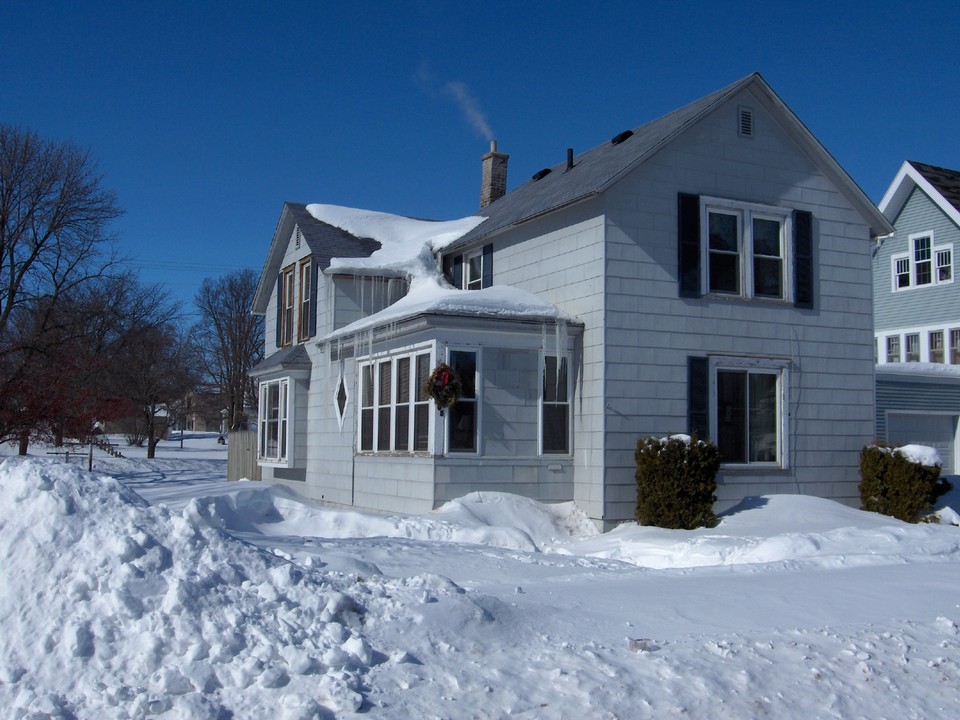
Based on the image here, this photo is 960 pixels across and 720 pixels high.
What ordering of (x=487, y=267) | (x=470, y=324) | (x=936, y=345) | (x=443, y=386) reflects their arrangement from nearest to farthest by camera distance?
(x=443, y=386), (x=470, y=324), (x=487, y=267), (x=936, y=345)

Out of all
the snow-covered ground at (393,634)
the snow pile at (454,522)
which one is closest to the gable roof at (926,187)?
the snow pile at (454,522)

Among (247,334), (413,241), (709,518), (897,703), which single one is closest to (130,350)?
(247,334)

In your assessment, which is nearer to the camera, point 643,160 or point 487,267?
point 643,160

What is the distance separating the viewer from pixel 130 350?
132 ft

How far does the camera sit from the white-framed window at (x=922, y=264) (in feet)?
82.2

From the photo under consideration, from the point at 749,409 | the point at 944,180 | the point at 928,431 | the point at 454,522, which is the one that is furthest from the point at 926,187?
the point at 454,522

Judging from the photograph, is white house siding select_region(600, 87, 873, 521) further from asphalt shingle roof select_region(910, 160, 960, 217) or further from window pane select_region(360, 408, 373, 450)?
asphalt shingle roof select_region(910, 160, 960, 217)

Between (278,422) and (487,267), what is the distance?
6620 millimetres

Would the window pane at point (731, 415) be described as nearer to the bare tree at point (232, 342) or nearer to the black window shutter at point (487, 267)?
the black window shutter at point (487, 267)

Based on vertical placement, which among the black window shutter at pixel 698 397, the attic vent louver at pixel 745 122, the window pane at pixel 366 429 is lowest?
the window pane at pixel 366 429

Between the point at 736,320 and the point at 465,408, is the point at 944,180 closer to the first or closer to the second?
the point at 736,320

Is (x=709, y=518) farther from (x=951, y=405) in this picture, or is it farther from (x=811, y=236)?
(x=951, y=405)

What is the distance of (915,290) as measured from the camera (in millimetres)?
25797

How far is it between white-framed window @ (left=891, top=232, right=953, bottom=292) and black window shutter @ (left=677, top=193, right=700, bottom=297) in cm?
1300
